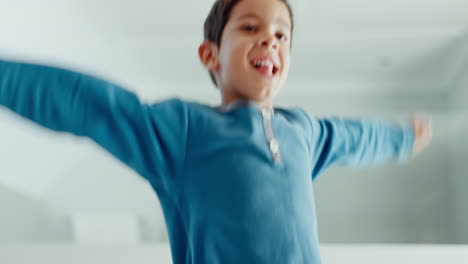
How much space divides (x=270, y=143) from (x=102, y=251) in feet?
1.90

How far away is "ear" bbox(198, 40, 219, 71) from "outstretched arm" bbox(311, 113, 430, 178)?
146mm

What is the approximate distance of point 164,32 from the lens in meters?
1.69

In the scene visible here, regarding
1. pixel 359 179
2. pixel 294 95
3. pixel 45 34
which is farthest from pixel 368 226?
pixel 45 34

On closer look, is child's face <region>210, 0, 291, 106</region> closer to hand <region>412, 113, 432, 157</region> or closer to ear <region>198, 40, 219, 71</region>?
ear <region>198, 40, 219, 71</region>

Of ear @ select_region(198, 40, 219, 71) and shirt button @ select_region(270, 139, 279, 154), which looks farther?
ear @ select_region(198, 40, 219, 71)

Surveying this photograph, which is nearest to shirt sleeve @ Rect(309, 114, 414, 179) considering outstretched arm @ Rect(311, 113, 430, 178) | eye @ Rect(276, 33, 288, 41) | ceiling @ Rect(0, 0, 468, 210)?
outstretched arm @ Rect(311, 113, 430, 178)

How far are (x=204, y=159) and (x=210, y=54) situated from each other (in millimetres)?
183

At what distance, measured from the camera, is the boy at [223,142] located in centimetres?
49

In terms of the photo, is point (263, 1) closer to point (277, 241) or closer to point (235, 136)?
point (235, 136)

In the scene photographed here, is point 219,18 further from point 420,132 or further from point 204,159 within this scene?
point 420,132

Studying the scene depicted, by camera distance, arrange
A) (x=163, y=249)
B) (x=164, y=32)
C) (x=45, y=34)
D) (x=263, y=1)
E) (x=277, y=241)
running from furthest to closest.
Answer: (x=164, y=32) → (x=45, y=34) → (x=163, y=249) → (x=263, y=1) → (x=277, y=241)

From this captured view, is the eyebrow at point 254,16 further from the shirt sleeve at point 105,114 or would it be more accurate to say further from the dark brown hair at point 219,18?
the shirt sleeve at point 105,114

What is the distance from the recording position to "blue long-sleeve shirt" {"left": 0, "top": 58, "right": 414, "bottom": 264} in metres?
0.49

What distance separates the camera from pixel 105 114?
0.50m
